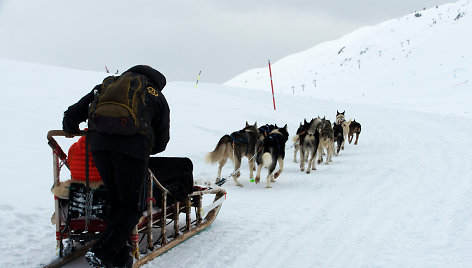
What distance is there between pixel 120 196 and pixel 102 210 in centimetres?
38

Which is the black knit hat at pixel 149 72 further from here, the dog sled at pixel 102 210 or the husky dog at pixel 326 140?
the husky dog at pixel 326 140

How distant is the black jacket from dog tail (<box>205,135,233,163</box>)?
3.83 meters

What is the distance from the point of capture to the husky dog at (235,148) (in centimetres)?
725

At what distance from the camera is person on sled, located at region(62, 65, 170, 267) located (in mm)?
2898

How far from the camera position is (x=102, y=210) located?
331 cm

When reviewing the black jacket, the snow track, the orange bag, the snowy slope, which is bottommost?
the snow track

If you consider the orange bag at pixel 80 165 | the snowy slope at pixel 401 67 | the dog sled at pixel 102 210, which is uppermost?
the snowy slope at pixel 401 67

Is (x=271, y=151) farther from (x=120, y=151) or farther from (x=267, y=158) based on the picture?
(x=120, y=151)

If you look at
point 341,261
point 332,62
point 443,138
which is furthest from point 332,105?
point 332,62

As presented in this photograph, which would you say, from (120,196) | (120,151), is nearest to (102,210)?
(120,196)

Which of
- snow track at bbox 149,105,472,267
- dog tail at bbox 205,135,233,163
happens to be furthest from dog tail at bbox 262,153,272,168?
dog tail at bbox 205,135,233,163

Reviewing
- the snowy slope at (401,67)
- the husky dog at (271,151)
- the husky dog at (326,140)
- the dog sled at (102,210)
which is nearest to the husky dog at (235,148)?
the husky dog at (271,151)

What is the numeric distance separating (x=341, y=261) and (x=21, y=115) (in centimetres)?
697

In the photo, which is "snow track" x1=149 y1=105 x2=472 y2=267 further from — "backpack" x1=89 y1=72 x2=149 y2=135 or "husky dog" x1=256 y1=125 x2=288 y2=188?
"backpack" x1=89 y1=72 x2=149 y2=135
